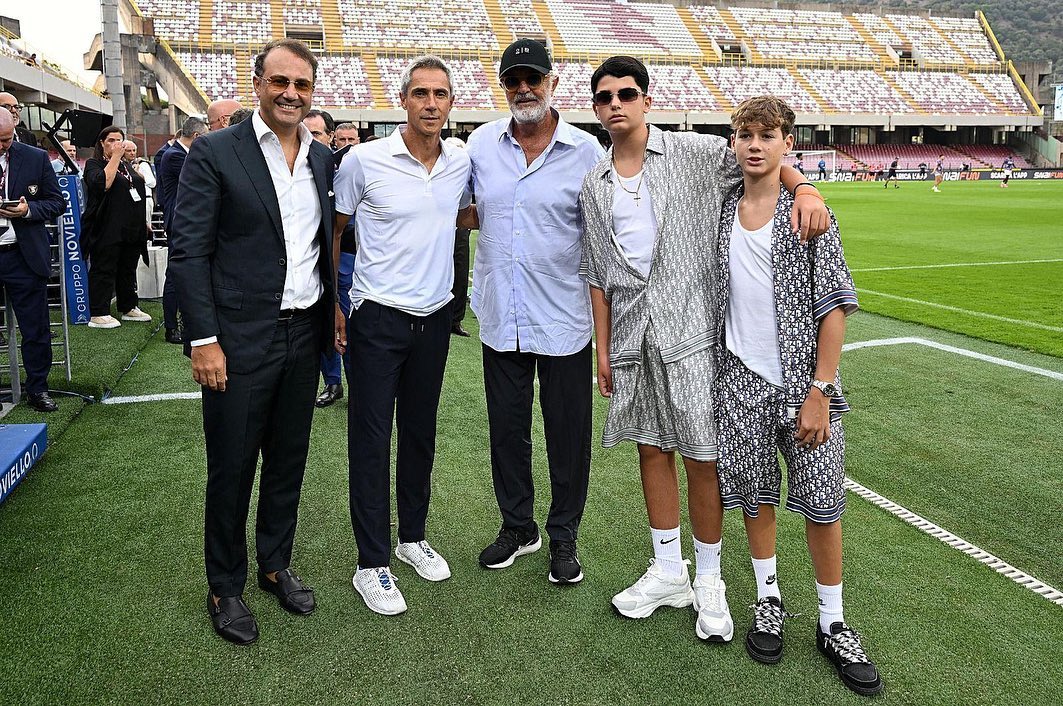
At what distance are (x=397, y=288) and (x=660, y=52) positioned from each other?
56.0 m

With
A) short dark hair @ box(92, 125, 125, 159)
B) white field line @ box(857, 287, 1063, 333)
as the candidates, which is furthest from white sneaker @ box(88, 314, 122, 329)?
white field line @ box(857, 287, 1063, 333)

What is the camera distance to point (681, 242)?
276cm

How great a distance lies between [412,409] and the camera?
325cm

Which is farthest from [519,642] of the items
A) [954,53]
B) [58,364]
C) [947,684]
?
[954,53]

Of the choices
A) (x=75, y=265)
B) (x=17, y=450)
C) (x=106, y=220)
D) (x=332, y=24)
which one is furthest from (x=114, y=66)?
(x=332, y=24)

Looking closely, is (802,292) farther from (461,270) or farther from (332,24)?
(332,24)

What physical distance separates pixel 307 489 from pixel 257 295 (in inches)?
66.2

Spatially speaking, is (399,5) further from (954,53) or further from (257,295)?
(257,295)

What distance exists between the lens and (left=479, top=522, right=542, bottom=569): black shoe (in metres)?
3.35

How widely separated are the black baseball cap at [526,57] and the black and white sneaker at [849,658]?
2151 mm

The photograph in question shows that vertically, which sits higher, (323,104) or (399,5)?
(399,5)

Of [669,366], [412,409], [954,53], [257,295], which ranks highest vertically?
[954,53]

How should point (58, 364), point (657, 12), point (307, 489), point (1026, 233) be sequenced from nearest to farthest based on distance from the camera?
point (307, 489), point (58, 364), point (1026, 233), point (657, 12)

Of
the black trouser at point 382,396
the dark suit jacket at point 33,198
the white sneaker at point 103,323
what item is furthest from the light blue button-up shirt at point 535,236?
the white sneaker at point 103,323
